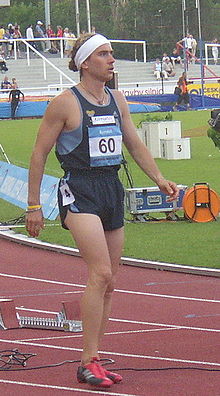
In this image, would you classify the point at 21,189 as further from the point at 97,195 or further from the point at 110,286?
the point at 97,195

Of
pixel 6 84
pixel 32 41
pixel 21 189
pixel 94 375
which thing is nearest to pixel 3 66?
pixel 6 84

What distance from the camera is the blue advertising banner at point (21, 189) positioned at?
16.1m

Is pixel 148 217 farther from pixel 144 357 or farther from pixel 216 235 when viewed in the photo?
pixel 144 357

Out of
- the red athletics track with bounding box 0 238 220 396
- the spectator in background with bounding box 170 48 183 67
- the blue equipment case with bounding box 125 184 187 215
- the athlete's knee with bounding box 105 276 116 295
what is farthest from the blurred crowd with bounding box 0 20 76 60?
the athlete's knee with bounding box 105 276 116 295

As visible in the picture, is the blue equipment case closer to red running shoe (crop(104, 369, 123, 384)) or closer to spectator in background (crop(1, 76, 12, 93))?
red running shoe (crop(104, 369, 123, 384))

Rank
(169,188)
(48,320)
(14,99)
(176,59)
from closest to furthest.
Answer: (169,188)
(48,320)
(14,99)
(176,59)

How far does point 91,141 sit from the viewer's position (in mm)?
6688

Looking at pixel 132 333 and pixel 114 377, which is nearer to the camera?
pixel 114 377

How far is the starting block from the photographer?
8.40 metres

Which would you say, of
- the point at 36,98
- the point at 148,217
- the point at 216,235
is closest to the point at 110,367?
the point at 216,235

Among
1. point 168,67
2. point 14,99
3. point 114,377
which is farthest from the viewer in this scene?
point 168,67

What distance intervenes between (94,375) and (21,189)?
472 inches

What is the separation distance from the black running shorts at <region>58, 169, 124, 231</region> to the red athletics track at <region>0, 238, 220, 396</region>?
98 centimetres

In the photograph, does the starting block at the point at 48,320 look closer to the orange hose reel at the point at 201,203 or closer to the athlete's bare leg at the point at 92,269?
the athlete's bare leg at the point at 92,269
